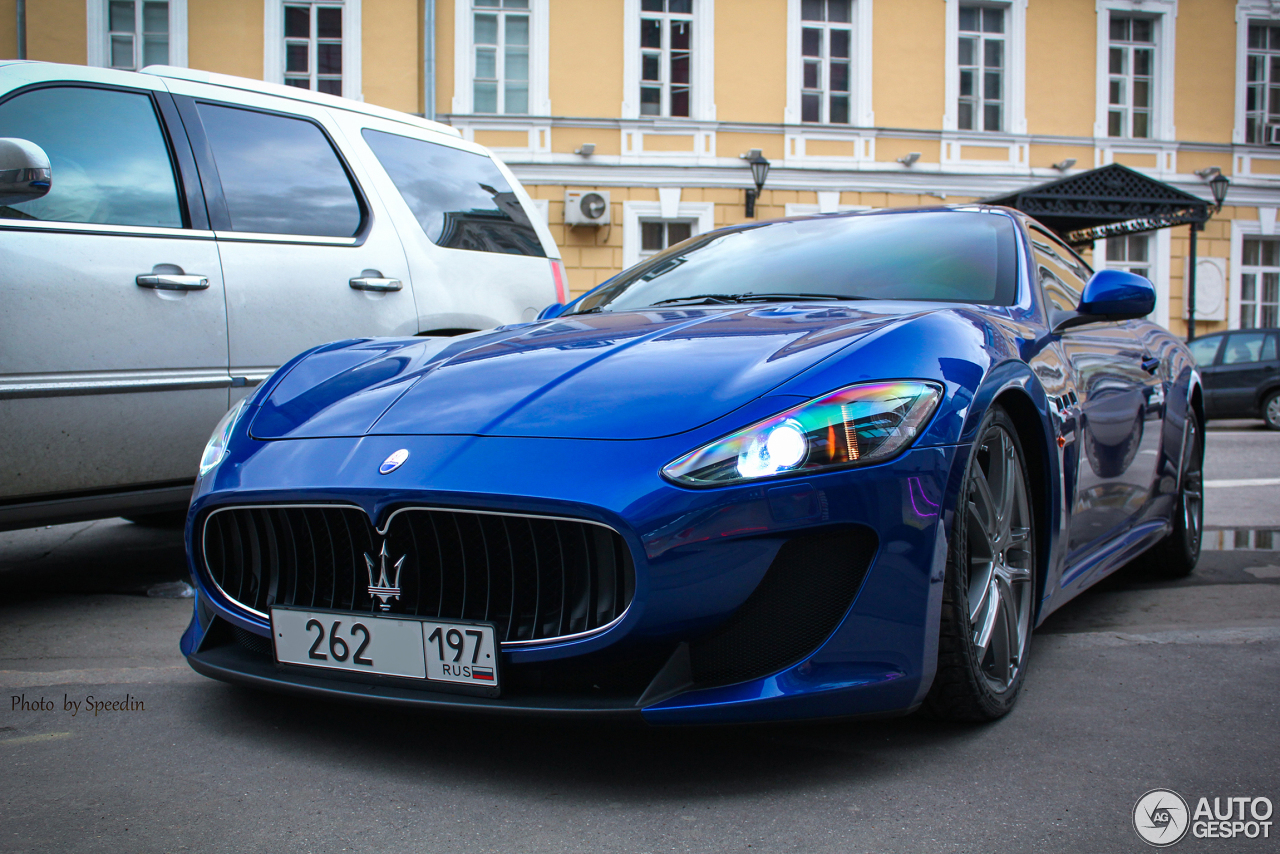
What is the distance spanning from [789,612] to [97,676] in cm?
179

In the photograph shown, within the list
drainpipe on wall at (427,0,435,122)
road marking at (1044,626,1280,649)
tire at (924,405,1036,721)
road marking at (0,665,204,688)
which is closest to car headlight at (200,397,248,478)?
road marking at (0,665,204,688)

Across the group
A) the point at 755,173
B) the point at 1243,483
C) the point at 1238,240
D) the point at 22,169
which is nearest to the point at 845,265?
the point at 22,169

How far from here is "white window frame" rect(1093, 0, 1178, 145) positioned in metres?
18.4

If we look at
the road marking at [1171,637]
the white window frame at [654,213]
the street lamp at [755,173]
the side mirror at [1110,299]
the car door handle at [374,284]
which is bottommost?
the road marking at [1171,637]

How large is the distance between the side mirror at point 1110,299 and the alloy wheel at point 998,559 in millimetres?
726

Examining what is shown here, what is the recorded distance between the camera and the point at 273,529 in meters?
2.12

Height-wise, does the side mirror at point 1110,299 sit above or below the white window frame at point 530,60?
below

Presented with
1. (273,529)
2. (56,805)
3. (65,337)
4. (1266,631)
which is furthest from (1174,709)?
(65,337)

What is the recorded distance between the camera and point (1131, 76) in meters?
18.5

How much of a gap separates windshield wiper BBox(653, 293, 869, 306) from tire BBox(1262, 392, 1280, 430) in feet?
47.0

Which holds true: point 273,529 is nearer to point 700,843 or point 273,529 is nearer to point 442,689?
point 442,689

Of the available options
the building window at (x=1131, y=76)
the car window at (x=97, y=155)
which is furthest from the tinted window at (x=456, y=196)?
the building window at (x=1131, y=76)

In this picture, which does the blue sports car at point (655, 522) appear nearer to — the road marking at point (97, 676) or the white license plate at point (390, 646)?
the white license plate at point (390, 646)

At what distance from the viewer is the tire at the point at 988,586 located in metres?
2.08
